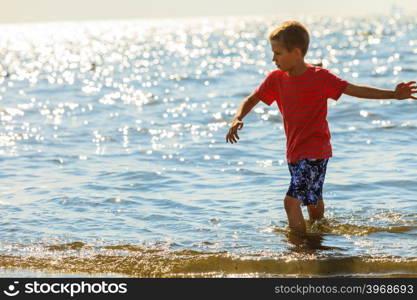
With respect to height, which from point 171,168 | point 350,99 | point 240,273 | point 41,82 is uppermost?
point 41,82

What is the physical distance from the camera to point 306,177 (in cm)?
692

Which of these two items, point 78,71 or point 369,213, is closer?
A: point 369,213

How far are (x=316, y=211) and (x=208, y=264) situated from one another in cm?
130

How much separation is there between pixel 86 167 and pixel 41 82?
17.2m

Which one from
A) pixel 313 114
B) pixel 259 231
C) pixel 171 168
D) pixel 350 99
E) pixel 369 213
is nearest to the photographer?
pixel 313 114

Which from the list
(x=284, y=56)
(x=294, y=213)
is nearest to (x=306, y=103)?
(x=284, y=56)

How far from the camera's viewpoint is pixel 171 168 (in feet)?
35.1

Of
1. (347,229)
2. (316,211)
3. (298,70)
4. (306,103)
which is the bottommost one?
(347,229)

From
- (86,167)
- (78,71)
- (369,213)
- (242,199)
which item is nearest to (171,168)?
(86,167)

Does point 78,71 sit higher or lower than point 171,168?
higher

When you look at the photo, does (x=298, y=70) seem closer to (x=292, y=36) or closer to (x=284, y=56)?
(x=284, y=56)

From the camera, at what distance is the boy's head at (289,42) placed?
6574 mm

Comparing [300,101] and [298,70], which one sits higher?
[298,70]

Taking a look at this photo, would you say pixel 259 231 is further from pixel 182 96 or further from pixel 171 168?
pixel 182 96
